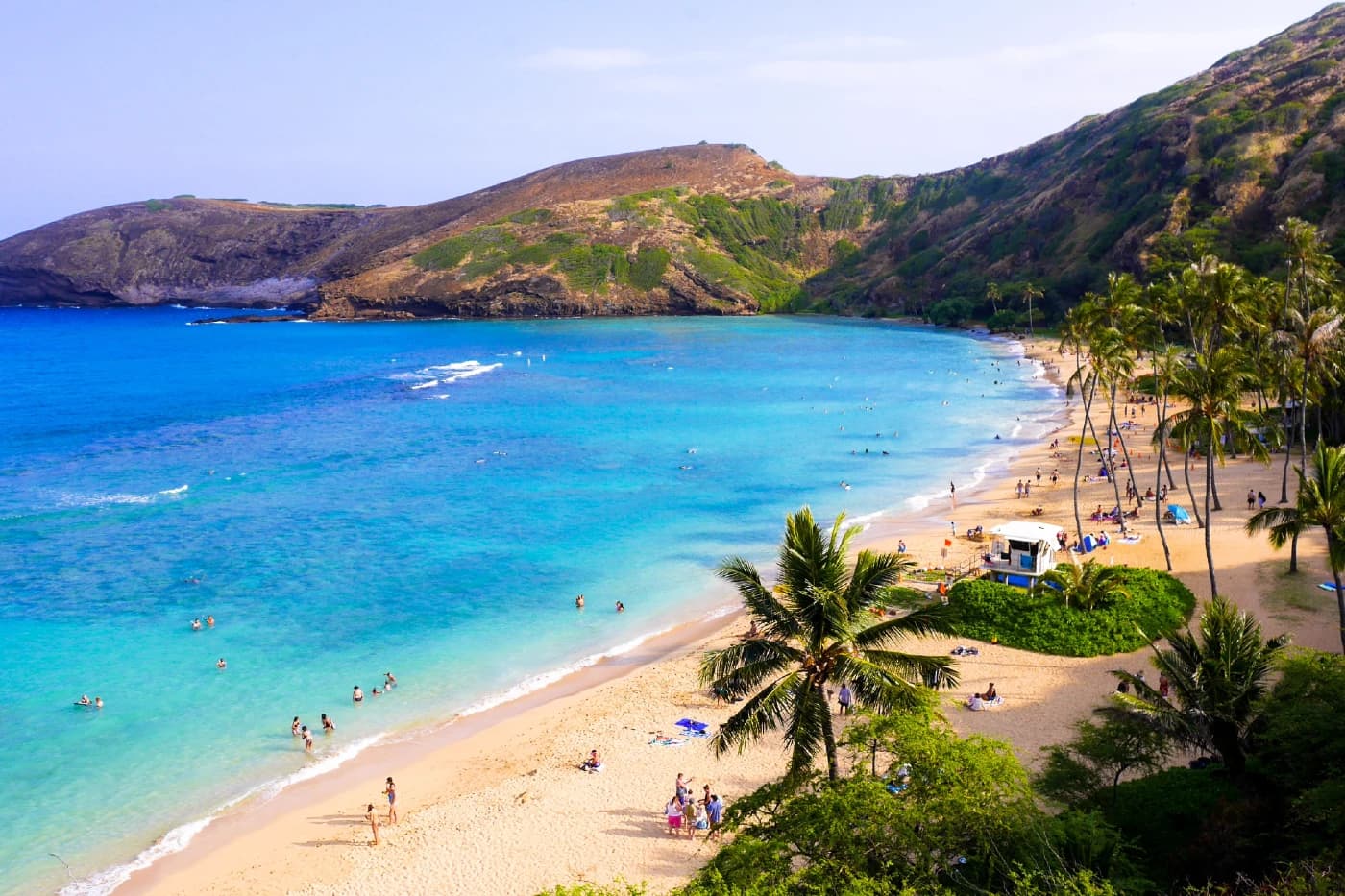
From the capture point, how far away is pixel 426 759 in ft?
A: 87.3

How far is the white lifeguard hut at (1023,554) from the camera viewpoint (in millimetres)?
32562

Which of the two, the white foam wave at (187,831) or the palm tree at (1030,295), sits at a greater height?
the palm tree at (1030,295)

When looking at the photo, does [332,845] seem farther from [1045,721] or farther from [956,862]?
[1045,721]

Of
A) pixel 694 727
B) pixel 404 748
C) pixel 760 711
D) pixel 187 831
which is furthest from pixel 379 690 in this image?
pixel 760 711

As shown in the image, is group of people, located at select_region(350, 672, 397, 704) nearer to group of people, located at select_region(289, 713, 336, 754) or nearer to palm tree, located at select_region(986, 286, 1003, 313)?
group of people, located at select_region(289, 713, 336, 754)

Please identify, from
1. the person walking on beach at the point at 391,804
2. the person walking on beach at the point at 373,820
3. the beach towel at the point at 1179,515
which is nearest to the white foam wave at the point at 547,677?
the person walking on beach at the point at 391,804

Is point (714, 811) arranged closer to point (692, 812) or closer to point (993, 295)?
point (692, 812)

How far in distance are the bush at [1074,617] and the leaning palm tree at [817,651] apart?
14.2 m

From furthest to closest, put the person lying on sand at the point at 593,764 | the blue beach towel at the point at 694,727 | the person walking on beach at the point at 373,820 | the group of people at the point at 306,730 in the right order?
the group of people at the point at 306,730 < the blue beach towel at the point at 694,727 < the person lying on sand at the point at 593,764 < the person walking on beach at the point at 373,820

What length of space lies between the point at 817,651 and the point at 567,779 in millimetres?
11441

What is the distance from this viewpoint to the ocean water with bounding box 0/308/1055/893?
27484 millimetres

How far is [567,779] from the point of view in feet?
80.9

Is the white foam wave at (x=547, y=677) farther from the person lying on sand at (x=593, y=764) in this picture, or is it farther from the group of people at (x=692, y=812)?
the group of people at (x=692, y=812)

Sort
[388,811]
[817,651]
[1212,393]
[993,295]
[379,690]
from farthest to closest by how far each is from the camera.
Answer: [993,295], [379,690], [1212,393], [388,811], [817,651]
